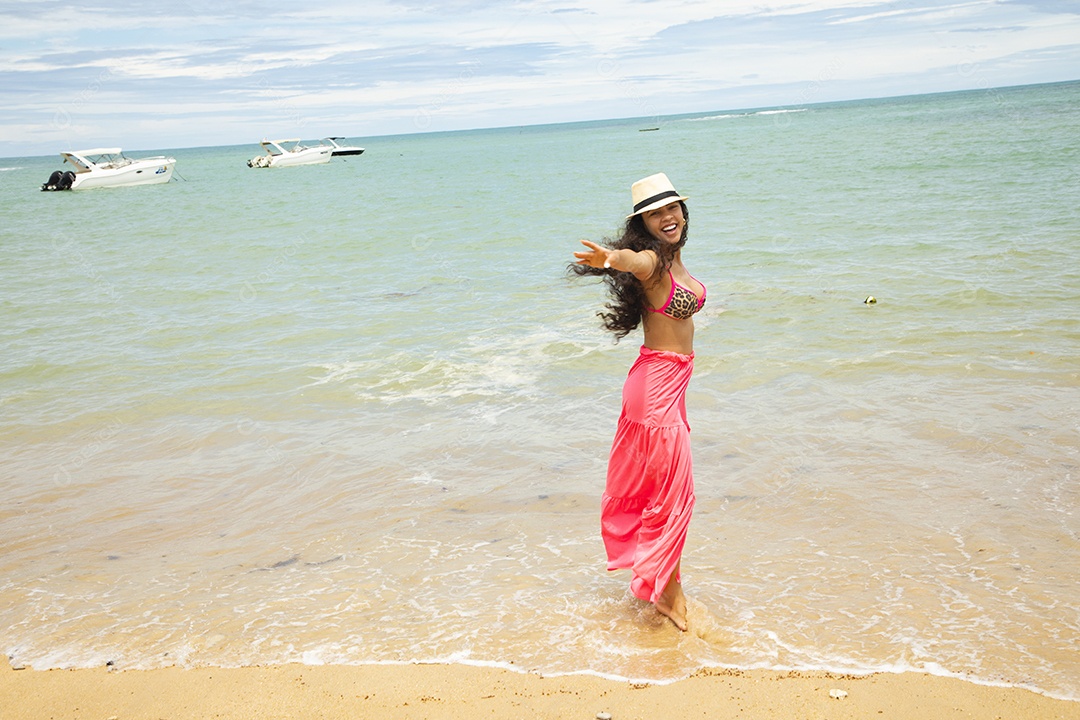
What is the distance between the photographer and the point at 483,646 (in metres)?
3.77

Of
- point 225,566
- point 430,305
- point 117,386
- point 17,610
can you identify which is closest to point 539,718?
point 225,566

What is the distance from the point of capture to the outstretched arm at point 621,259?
3.27 meters

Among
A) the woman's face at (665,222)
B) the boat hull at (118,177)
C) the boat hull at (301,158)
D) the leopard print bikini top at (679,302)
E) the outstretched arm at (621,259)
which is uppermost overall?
the boat hull at (301,158)

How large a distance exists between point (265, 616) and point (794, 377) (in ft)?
16.1

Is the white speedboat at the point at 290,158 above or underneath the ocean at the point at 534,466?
above

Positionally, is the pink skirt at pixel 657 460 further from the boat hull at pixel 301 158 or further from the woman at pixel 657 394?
the boat hull at pixel 301 158

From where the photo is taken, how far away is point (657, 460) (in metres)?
3.72

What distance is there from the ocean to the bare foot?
0.07 meters

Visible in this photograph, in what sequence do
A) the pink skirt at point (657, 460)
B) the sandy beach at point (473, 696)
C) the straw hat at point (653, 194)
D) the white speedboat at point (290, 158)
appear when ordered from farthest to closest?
the white speedboat at point (290, 158) → the pink skirt at point (657, 460) → the straw hat at point (653, 194) → the sandy beach at point (473, 696)

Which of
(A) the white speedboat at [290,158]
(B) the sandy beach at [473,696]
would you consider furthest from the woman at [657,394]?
(A) the white speedboat at [290,158]

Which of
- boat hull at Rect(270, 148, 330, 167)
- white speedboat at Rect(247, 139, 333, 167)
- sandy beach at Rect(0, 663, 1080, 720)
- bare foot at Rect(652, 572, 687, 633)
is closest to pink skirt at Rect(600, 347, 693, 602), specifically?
bare foot at Rect(652, 572, 687, 633)

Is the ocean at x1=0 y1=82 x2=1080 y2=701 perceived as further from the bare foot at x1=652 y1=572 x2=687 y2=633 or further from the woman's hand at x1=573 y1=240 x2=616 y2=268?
the woman's hand at x1=573 y1=240 x2=616 y2=268

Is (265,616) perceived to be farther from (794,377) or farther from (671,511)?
(794,377)

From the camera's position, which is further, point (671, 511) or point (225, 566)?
point (225, 566)
